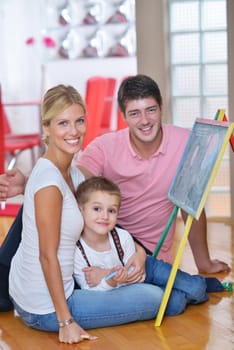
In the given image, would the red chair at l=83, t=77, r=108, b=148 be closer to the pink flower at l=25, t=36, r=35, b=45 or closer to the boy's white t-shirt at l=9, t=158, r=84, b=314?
the pink flower at l=25, t=36, r=35, b=45

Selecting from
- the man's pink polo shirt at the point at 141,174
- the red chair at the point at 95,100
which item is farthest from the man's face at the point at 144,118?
the red chair at the point at 95,100

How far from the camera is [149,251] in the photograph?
3270 mm

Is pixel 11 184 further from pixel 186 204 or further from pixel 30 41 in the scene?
pixel 30 41

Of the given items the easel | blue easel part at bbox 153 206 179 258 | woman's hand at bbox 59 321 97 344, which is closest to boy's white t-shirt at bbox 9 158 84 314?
woman's hand at bbox 59 321 97 344

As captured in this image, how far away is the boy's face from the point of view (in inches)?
112

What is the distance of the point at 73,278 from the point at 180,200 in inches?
21.1

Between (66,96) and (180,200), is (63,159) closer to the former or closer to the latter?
(66,96)

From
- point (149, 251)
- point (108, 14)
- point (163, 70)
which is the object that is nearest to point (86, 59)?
point (108, 14)

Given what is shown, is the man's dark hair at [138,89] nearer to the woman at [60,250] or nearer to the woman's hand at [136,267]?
the woman at [60,250]

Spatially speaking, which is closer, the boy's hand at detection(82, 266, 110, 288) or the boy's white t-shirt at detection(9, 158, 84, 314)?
the boy's white t-shirt at detection(9, 158, 84, 314)

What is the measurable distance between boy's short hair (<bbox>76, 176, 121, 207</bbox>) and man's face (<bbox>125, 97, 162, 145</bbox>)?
39 centimetres

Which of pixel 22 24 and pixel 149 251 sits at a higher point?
pixel 22 24

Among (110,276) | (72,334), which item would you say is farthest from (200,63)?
(72,334)

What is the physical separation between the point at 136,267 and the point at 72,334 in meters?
0.41
